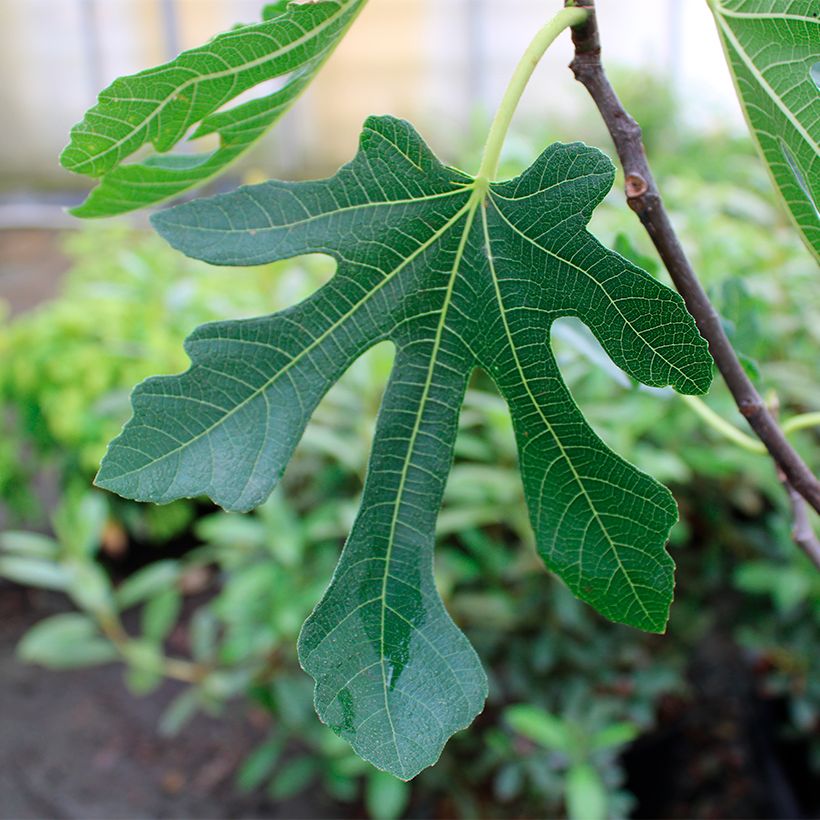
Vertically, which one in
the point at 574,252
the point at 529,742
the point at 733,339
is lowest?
the point at 529,742

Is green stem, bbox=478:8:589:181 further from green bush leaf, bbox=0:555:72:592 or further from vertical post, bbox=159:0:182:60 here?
vertical post, bbox=159:0:182:60

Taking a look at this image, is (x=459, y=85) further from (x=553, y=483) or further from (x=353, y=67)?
(x=553, y=483)

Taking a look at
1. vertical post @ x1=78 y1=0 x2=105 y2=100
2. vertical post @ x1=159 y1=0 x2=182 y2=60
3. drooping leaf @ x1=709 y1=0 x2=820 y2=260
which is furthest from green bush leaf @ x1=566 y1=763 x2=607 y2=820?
vertical post @ x1=78 y1=0 x2=105 y2=100

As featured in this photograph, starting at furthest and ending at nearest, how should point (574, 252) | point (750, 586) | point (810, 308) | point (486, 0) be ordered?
1. point (486, 0)
2. point (810, 308)
3. point (750, 586)
4. point (574, 252)

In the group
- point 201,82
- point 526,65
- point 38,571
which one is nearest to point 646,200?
point 526,65

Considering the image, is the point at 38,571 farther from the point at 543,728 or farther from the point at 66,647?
the point at 543,728

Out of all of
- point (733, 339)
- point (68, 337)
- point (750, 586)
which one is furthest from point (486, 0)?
point (733, 339)
